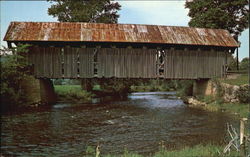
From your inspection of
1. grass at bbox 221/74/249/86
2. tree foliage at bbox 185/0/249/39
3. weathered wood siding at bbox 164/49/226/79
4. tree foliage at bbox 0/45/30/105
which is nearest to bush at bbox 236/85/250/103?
grass at bbox 221/74/249/86

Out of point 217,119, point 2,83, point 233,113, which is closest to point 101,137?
point 217,119

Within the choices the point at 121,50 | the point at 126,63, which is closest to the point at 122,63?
the point at 126,63

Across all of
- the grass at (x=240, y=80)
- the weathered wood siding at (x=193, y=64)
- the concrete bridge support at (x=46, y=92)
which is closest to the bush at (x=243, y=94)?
the grass at (x=240, y=80)

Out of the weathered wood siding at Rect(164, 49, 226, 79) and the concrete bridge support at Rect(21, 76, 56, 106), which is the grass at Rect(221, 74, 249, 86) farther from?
the concrete bridge support at Rect(21, 76, 56, 106)

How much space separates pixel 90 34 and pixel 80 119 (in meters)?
8.72

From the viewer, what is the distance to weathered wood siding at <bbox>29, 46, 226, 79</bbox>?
2412 cm

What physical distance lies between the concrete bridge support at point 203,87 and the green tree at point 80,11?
14838mm

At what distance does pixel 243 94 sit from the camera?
21.3 metres

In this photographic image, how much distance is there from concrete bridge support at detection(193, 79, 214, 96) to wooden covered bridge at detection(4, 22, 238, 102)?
0.85 meters

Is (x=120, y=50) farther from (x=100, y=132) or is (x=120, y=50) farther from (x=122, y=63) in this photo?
(x=100, y=132)

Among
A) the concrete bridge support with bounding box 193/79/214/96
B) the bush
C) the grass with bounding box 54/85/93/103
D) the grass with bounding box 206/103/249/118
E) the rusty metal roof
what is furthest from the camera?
the grass with bounding box 54/85/93/103

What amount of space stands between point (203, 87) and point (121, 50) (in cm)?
936

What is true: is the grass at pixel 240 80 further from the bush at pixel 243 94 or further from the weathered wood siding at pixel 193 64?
the weathered wood siding at pixel 193 64

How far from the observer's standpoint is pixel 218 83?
25453 mm
